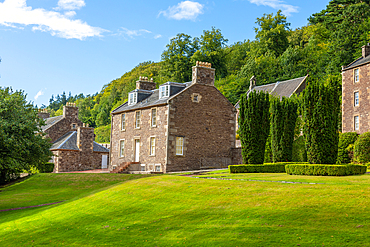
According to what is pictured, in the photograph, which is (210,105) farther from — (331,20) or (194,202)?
(331,20)

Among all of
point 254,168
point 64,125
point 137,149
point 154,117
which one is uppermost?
point 154,117

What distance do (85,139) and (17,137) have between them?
2068 cm

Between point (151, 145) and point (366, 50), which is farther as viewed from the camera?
point (366, 50)

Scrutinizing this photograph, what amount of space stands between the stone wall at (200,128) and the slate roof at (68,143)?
19.2m

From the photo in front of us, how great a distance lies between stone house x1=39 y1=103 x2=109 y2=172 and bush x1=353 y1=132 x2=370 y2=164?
106ft

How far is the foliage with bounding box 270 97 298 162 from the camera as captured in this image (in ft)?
111

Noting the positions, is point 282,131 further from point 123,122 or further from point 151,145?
point 123,122

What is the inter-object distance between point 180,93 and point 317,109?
1639cm

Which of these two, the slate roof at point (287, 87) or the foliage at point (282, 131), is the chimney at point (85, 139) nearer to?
A: the slate roof at point (287, 87)

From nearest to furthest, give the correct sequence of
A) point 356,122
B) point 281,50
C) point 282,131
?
point 282,131 < point 356,122 < point 281,50

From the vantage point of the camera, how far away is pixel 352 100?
4831 centimetres

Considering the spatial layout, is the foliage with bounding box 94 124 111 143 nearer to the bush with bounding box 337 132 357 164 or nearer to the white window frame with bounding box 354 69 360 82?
the white window frame with bounding box 354 69 360 82

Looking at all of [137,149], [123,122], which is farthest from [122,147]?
[137,149]

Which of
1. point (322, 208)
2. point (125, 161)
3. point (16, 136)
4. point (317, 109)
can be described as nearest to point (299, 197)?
point (322, 208)
